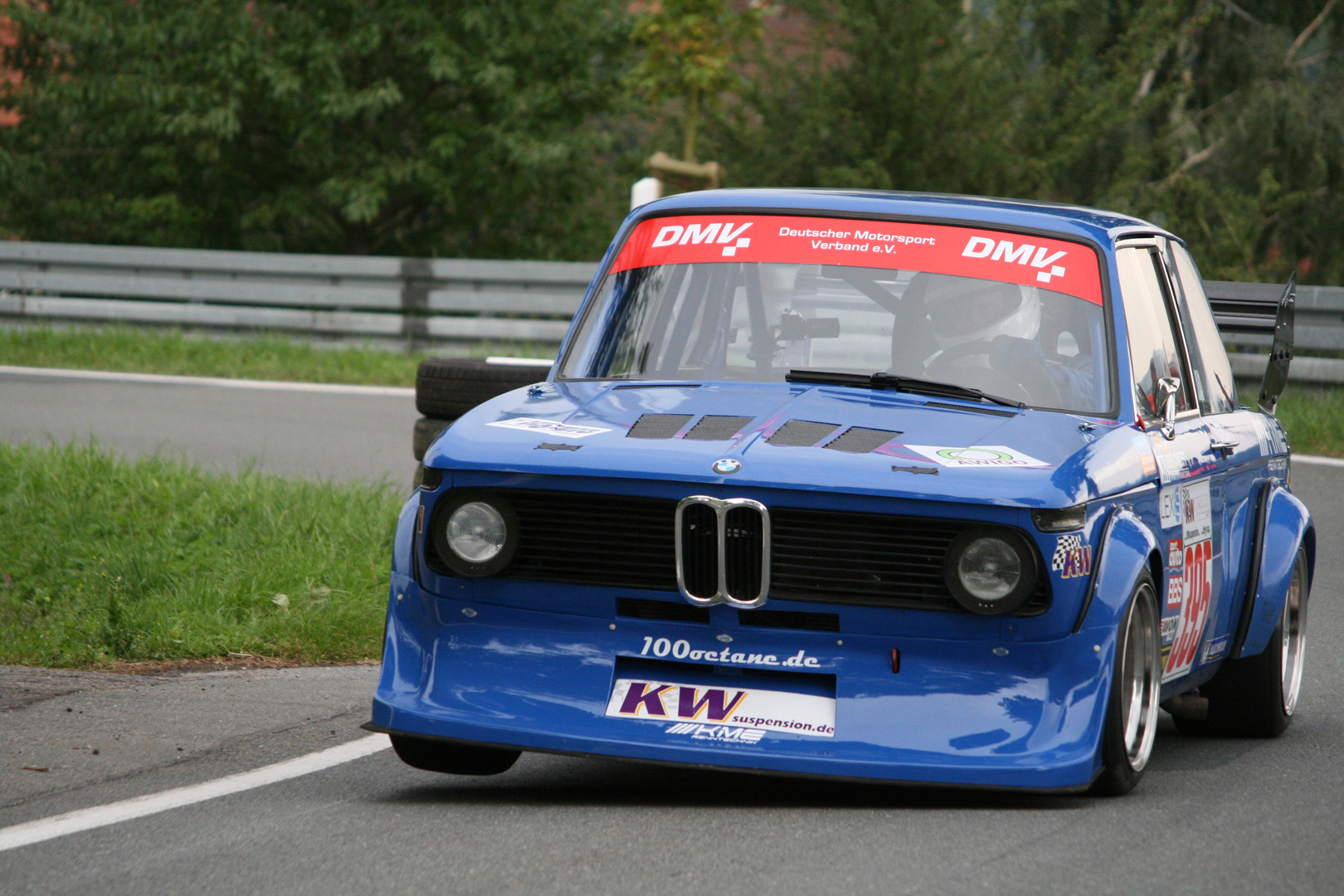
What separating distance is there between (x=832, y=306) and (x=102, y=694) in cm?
270

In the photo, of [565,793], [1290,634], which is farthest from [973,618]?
[1290,634]

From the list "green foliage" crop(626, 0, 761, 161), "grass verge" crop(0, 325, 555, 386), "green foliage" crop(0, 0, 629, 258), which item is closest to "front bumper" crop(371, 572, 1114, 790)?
"grass verge" crop(0, 325, 555, 386)

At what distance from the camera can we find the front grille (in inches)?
175

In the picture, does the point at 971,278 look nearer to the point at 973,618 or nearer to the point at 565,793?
the point at 973,618

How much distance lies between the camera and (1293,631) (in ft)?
21.8

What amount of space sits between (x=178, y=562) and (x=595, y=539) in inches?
174

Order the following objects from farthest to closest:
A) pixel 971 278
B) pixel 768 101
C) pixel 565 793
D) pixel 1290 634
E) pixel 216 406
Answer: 1. pixel 768 101
2. pixel 216 406
3. pixel 1290 634
4. pixel 971 278
5. pixel 565 793

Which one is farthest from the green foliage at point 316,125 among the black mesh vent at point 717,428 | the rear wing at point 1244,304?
the black mesh vent at point 717,428

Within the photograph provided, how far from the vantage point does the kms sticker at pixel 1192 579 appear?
207 inches

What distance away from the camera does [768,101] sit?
21953 mm

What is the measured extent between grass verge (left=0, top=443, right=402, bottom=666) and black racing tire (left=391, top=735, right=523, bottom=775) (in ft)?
7.30

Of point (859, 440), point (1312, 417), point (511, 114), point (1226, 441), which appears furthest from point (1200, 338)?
point (511, 114)

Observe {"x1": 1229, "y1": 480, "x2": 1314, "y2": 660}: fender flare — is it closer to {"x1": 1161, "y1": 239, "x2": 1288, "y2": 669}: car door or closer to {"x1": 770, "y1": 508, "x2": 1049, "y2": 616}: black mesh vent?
{"x1": 1161, "y1": 239, "x2": 1288, "y2": 669}: car door

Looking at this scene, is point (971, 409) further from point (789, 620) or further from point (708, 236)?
point (708, 236)
